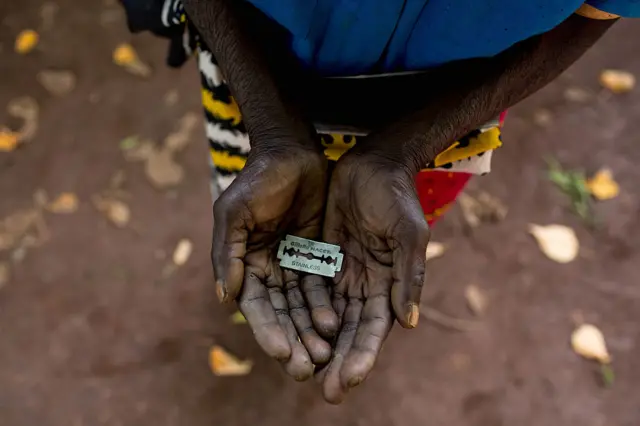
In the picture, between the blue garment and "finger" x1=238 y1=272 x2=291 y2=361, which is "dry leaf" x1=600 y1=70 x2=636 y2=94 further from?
"finger" x1=238 y1=272 x2=291 y2=361

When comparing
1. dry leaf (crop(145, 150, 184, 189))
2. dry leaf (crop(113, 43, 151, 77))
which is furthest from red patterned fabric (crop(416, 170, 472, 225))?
dry leaf (crop(113, 43, 151, 77))

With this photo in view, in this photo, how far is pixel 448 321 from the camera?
161 centimetres

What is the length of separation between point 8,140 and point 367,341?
4.80 ft

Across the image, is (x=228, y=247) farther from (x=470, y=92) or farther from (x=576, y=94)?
(x=576, y=94)

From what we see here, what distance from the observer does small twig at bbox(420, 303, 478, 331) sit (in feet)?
5.27

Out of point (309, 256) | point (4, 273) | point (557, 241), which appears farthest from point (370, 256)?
point (4, 273)

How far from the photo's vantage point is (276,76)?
0.92 meters

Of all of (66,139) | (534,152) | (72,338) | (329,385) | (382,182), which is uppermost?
(382,182)

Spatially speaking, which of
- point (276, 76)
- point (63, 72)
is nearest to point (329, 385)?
point (276, 76)

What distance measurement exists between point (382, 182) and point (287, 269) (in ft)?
0.62

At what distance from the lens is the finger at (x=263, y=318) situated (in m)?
0.80

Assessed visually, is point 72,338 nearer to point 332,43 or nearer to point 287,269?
point 287,269

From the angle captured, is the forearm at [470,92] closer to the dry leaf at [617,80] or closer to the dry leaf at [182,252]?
the dry leaf at [182,252]

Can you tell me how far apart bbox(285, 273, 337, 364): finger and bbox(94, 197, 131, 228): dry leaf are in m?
0.96
